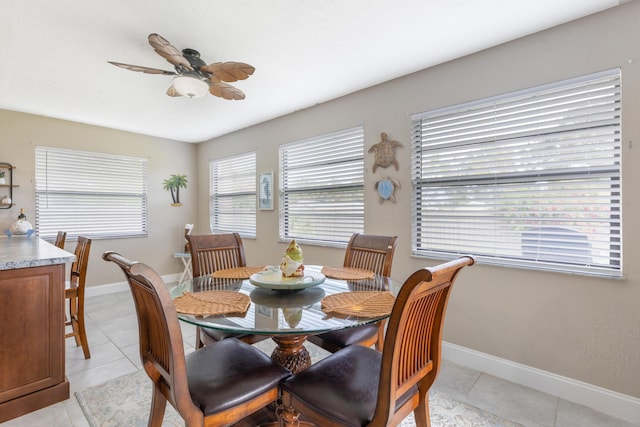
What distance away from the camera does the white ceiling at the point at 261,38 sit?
1.89 m

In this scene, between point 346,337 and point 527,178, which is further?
point 527,178

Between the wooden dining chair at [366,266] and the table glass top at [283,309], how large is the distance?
26cm

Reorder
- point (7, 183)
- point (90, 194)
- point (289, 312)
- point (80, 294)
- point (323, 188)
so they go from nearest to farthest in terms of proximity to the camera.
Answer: point (289, 312) < point (80, 294) < point (323, 188) < point (7, 183) < point (90, 194)

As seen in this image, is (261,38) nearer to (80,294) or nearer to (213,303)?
(213,303)

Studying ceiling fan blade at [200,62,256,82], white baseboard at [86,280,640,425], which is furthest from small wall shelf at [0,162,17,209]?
white baseboard at [86,280,640,425]

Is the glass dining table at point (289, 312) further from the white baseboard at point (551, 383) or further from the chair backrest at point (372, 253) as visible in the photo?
the white baseboard at point (551, 383)

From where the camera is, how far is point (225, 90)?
247 cm

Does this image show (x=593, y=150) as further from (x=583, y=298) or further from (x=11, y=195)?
(x=11, y=195)

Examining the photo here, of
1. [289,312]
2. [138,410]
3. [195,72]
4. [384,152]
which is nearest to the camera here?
[289,312]

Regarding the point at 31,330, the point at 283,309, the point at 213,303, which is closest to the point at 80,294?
the point at 31,330

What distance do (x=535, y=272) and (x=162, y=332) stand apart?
236 centimetres

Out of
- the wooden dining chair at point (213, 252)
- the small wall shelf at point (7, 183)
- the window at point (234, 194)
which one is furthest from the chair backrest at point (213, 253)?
the small wall shelf at point (7, 183)

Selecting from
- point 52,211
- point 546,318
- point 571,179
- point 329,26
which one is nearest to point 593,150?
point 571,179

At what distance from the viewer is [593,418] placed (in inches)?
72.7
